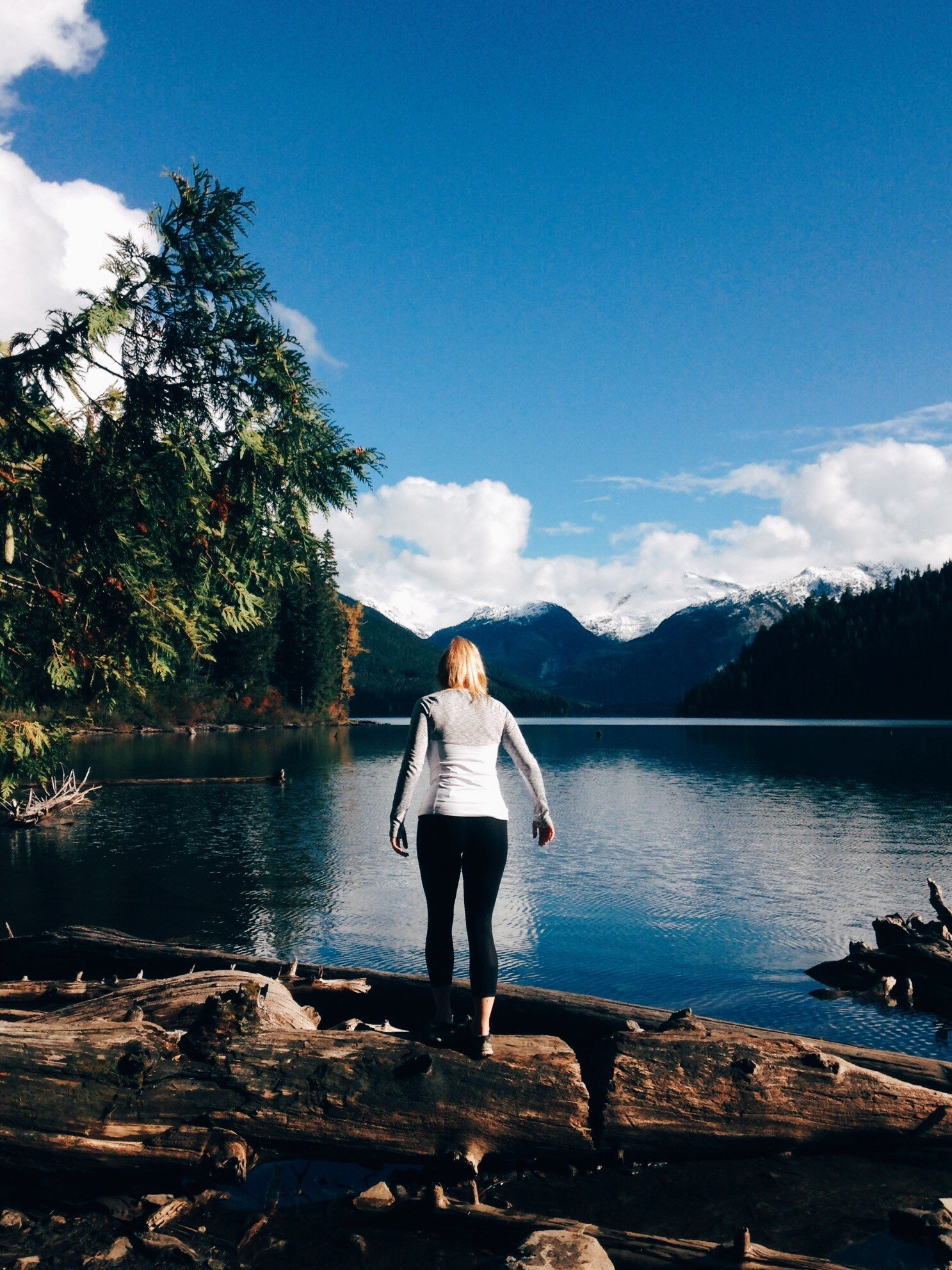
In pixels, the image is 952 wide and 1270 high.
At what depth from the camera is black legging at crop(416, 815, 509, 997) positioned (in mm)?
6273

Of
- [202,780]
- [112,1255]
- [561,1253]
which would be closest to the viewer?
[561,1253]

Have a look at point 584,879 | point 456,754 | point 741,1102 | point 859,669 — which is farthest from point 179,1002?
point 859,669

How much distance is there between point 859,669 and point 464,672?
188 meters

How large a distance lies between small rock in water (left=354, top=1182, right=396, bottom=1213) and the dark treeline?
172m

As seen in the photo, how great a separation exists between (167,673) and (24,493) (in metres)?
3.27

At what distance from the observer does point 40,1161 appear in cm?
606

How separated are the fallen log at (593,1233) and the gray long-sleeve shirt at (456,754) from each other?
2615 mm

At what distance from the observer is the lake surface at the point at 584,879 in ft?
43.3

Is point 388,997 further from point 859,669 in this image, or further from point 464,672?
point 859,669

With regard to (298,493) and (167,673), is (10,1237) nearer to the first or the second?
(167,673)

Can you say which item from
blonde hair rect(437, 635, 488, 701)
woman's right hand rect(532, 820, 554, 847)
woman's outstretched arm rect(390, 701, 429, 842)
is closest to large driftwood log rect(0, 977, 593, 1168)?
woman's right hand rect(532, 820, 554, 847)

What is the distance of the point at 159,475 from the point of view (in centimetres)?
1191

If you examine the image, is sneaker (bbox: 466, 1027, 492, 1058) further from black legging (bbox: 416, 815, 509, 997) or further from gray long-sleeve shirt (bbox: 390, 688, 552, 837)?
gray long-sleeve shirt (bbox: 390, 688, 552, 837)

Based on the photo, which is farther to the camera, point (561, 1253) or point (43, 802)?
point (43, 802)
